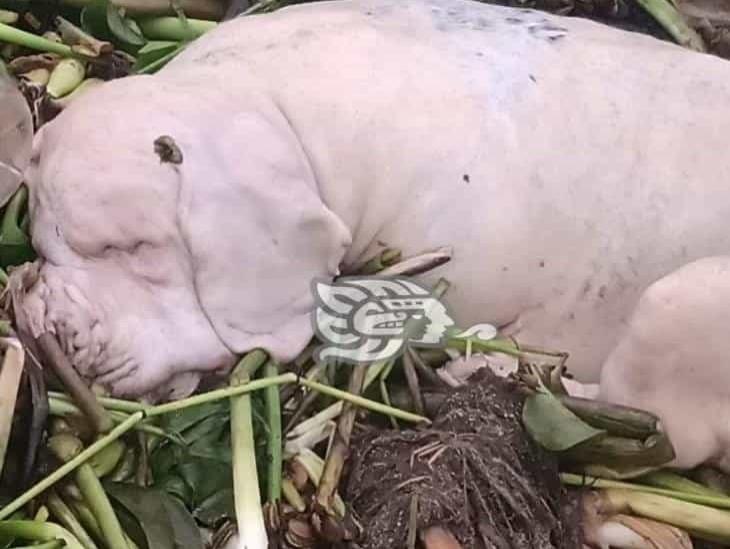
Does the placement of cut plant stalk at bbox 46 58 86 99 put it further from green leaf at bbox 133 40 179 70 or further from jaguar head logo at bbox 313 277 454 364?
jaguar head logo at bbox 313 277 454 364

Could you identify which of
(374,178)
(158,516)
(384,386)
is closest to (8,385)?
(158,516)

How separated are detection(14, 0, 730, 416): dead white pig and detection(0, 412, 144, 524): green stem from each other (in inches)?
3.6

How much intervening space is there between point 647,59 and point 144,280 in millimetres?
716

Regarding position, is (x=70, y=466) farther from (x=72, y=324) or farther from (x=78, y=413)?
(x=72, y=324)

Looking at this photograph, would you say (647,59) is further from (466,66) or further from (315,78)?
(315,78)

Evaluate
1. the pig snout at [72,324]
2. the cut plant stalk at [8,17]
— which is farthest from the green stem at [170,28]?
the pig snout at [72,324]

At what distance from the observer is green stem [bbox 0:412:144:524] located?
136cm

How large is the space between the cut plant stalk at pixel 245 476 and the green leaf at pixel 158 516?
47mm

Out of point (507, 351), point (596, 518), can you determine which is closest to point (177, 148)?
point (507, 351)

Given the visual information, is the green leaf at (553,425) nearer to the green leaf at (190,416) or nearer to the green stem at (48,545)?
the green leaf at (190,416)

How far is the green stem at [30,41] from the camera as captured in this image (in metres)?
1.88

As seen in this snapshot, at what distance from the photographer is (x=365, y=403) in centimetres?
157

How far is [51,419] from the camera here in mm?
1438

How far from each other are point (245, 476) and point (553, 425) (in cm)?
33
